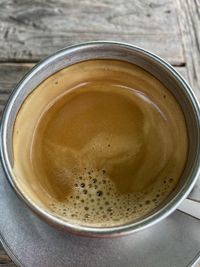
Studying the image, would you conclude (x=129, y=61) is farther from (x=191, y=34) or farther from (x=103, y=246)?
(x=103, y=246)

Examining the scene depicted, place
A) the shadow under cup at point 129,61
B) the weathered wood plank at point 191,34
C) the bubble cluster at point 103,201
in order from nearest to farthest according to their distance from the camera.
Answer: the shadow under cup at point 129,61 → the bubble cluster at point 103,201 → the weathered wood plank at point 191,34

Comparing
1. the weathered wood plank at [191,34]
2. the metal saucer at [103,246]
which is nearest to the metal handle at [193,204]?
the metal saucer at [103,246]

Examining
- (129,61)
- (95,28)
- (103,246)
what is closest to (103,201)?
(103,246)

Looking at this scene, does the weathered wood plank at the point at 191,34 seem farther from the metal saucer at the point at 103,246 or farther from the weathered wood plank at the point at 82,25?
the metal saucer at the point at 103,246

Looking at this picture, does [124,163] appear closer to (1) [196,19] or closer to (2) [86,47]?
(2) [86,47]

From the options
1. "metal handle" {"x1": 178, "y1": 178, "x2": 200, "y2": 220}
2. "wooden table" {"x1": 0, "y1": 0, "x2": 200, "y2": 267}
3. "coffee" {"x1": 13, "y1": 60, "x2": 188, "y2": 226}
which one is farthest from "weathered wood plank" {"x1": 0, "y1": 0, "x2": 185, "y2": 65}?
"metal handle" {"x1": 178, "y1": 178, "x2": 200, "y2": 220}

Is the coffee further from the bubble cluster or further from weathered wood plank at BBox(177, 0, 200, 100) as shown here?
weathered wood plank at BBox(177, 0, 200, 100)
